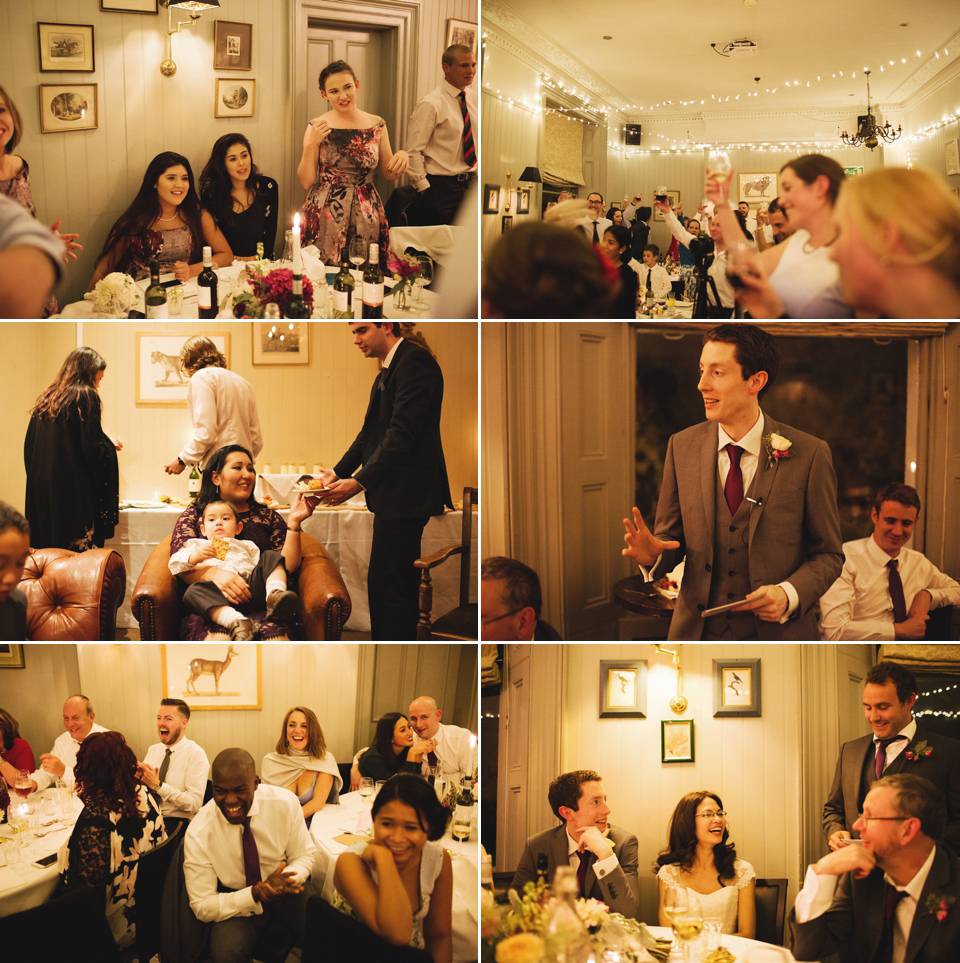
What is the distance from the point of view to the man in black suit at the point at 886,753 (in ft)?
8.44

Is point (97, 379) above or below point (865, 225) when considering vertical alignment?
below

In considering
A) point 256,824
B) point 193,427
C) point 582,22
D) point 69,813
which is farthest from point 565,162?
point 69,813

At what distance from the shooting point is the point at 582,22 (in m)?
2.53

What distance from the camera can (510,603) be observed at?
264cm

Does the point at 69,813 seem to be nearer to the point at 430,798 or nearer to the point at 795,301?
the point at 430,798

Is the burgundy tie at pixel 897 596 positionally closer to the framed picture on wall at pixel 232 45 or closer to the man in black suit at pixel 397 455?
the man in black suit at pixel 397 455

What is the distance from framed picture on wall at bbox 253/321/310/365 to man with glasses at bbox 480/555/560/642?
81 centimetres

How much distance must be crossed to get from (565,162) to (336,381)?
2.94 feet

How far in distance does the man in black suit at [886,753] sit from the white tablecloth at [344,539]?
1181 mm

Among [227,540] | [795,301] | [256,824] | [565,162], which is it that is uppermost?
[565,162]

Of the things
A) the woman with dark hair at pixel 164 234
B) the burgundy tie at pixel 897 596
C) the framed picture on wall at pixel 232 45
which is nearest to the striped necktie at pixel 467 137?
the framed picture on wall at pixel 232 45

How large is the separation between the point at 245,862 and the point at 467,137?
7.27 ft

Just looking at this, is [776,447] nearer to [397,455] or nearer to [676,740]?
[676,740]

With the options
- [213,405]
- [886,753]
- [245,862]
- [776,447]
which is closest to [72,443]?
[213,405]
